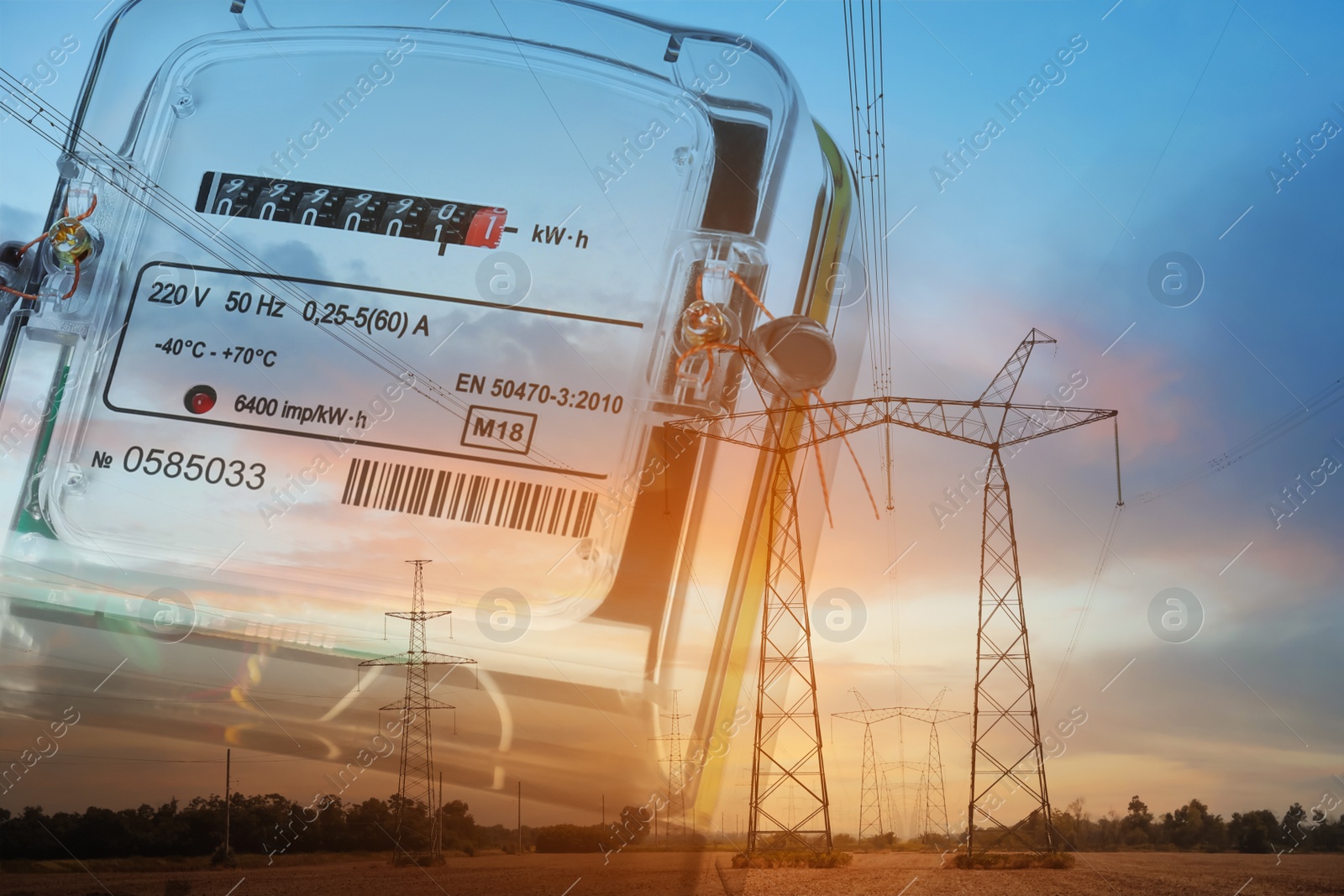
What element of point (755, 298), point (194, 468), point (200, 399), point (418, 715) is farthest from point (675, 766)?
point (200, 399)

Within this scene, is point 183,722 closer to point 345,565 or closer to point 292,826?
point 292,826

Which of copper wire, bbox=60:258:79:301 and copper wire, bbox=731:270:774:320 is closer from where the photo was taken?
copper wire, bbox=731:270:774:320

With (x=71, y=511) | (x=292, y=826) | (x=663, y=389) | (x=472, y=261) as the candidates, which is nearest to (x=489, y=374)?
(x=472, y=261)

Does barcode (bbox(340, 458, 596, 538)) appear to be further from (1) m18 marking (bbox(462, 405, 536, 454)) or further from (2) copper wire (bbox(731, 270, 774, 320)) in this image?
(2) copper wire (bbox(731, 270, 774, 320))

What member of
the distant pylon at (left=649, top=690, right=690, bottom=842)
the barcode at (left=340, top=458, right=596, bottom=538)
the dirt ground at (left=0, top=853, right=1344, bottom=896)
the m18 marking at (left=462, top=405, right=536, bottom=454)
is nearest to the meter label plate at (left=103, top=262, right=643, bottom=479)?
the m18 marking at (left=462, top=405, right=536, bottom=454)

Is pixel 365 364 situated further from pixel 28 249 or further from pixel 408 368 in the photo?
pixel 28 249

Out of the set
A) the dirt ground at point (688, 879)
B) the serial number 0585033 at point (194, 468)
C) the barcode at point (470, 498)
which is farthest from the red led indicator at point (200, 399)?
the dirt ground at point (688, 879)

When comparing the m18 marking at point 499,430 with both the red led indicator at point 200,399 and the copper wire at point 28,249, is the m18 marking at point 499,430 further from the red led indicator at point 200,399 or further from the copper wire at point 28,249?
the copper wire at point 28,249
